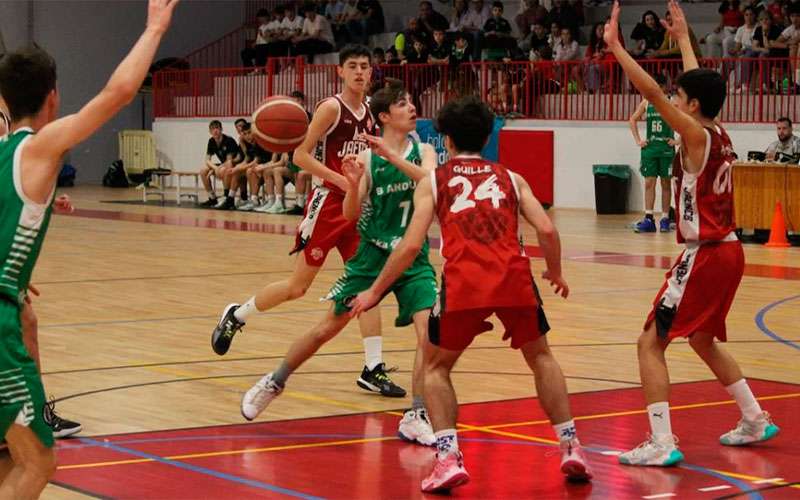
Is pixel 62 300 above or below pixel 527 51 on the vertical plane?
below

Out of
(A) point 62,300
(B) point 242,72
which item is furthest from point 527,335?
(B) point 242,72

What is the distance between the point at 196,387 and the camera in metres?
8.36

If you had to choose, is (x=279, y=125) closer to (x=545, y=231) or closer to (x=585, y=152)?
(x=545, y=231)

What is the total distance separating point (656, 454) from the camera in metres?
6.38

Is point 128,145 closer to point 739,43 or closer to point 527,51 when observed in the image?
point 527,51

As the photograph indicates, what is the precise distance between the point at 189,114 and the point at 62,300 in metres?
20.8

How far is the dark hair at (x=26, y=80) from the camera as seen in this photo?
4457 mm

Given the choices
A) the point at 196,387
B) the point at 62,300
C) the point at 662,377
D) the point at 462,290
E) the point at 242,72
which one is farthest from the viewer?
the point at 242,72

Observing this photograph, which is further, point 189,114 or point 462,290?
point 189,114

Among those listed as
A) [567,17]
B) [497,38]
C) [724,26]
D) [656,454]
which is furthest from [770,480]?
[567,17]

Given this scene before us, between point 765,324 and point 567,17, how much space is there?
1662 cm

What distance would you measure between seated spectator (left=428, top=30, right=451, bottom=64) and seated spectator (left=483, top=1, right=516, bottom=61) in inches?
30.4

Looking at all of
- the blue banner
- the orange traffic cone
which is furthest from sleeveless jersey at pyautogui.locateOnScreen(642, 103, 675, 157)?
the blue banner

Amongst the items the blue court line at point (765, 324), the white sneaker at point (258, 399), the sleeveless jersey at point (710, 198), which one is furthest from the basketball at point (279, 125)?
the sleeveless jersey at point (710, 198)
